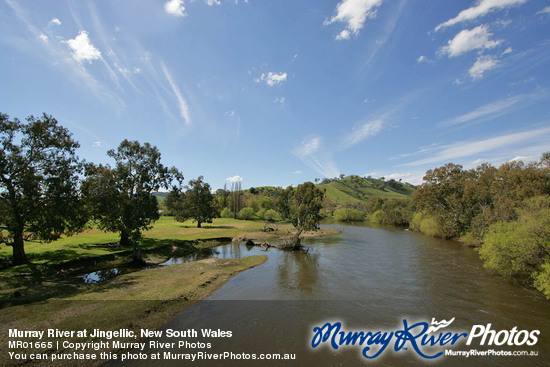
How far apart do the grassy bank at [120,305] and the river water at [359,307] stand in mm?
1450

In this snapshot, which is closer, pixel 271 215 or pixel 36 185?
pixel 36 185

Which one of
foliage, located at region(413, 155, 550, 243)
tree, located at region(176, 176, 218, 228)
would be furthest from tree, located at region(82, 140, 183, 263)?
foliage, located at region(413, 155, 550, 243)

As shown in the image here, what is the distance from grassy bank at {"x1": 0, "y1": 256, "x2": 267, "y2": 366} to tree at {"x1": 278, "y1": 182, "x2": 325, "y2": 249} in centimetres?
2130

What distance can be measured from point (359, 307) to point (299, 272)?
10.3 m

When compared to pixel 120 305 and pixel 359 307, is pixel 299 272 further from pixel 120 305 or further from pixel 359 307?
pixel 120 305

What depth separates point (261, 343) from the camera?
12445mm

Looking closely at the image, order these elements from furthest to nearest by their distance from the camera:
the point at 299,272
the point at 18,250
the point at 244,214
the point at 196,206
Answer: the point at 244,214 → the point at 196,206 → the point at 299,272 → the point at 18,250

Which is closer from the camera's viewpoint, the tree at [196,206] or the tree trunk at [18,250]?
the tree trunk at [18,250]

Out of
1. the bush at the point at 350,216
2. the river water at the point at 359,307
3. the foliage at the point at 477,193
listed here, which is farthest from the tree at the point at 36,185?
the bush at the point at 350,216

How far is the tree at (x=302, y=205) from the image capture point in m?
42.6

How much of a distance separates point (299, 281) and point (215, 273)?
9.10m

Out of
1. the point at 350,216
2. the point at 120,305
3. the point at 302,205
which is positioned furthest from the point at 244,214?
the point at 120,305

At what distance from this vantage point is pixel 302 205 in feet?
138

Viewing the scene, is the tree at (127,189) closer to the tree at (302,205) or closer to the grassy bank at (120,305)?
the grassy bank at (120,305)
